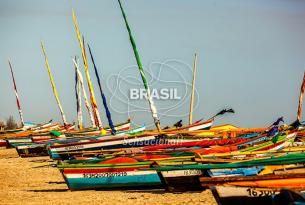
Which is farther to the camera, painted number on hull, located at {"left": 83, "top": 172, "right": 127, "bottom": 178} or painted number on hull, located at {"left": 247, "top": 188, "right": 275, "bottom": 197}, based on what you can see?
painted number on hull, located at {"left": 83, "top": 172, "right": 127, "bottom": 178}

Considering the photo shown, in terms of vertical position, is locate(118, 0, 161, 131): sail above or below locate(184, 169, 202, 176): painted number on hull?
above

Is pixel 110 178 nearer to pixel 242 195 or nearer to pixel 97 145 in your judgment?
pixel 242 195

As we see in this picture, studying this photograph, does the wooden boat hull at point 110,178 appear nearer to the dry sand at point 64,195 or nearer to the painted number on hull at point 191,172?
the dry sand at point 64,195

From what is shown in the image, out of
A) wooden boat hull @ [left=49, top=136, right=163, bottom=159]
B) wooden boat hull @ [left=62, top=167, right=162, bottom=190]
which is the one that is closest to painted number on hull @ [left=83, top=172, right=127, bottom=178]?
wooden boat hull @ [left=62, top=167, right=162, bottom=190]

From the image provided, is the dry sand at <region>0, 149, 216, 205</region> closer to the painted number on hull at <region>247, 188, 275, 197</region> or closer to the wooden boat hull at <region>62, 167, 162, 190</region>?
the wooden boat hull at <region>62, 167, 162, 190</region>

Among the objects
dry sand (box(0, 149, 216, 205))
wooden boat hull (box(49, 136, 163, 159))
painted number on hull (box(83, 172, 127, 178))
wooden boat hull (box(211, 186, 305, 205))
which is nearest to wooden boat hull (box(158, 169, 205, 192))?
dry sand (box(0, 149, 216, 205))

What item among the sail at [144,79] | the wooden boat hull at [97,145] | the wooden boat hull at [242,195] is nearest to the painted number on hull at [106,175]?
the wooden boat hull at [242,195]

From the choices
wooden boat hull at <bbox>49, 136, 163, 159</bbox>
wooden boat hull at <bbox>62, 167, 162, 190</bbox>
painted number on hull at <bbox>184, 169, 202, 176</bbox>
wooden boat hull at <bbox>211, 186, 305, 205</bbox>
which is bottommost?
wooden boat hull at <bbox>49, 136, 163, 159</bbox>

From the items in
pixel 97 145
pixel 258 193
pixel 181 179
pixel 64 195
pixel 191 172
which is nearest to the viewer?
pixel 258 193

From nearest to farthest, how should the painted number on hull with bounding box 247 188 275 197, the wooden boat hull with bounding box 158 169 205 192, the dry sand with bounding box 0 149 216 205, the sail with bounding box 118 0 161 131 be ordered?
the painted number on hull with bounding box 247 188 275 197
the dry sand with bounding box 0 149 216 205
the wooden boat hull with bounding box 158 169 205 192
the sail with bounding box 118 0 161 131

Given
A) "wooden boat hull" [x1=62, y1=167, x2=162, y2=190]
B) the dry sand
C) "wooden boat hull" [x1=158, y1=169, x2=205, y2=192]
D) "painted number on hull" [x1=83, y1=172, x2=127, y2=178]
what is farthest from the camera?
"painted number on hull" [x1=83, y1=172, x2=127, y2=178]

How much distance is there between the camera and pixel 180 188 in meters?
16.7

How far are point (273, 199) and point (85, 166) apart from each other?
9548 mm

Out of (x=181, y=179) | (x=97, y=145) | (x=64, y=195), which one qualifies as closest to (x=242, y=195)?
(x=181, y=179)
